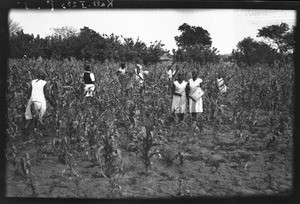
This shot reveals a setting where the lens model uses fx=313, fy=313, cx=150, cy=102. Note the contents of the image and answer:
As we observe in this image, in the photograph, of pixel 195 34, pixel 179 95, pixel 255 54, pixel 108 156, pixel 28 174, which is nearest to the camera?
pixel 28 174

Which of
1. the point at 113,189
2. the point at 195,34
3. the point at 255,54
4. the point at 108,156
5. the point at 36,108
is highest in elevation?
the point at 195,34

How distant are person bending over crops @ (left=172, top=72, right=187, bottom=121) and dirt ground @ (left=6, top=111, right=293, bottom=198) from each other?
76cm

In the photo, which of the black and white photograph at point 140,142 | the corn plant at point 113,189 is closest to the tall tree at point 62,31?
the black and white photograph at point 140,142

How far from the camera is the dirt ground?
3938 millimetres

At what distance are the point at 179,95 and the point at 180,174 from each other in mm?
1876

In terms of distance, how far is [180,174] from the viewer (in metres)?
4.37

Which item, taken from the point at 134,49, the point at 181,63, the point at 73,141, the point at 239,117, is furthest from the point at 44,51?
the point at 239,117

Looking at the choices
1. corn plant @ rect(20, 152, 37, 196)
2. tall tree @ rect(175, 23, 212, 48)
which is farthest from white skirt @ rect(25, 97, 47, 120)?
tall tree @ rect(175, 23, 212, 48)

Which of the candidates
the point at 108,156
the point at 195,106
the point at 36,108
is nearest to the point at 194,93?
the point at 195,106

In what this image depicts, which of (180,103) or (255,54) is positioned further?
(255,54)

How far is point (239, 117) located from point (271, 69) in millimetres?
4482

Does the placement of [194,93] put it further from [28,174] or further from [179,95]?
[28,174]

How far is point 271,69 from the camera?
9.68m

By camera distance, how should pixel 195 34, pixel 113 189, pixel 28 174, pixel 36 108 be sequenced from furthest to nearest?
pixel 195 34
pixel 36 108
pixel 28 174
pixel 113 189
